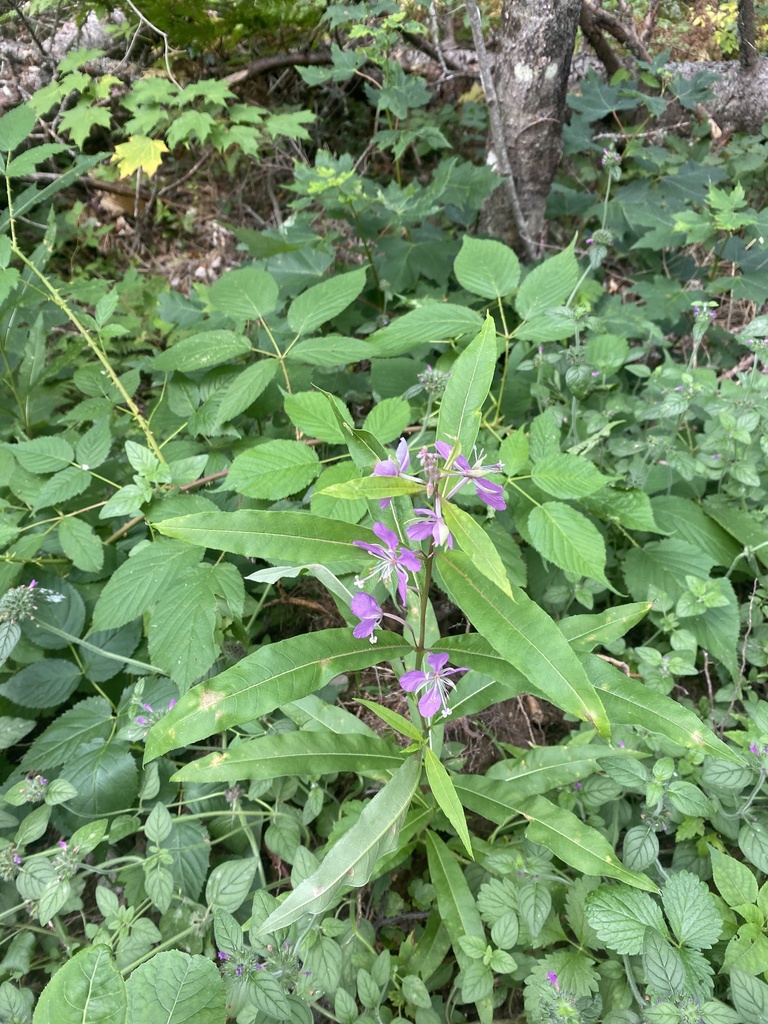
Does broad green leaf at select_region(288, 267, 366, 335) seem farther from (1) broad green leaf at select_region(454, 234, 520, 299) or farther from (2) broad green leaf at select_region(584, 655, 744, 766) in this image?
Answer: (2) broad green leaf at select_region(584, 655, 744, 766)

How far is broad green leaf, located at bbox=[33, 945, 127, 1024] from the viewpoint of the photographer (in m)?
0.83

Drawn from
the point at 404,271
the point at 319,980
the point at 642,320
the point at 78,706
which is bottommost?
the point at 319,980

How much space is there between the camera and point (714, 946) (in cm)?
125

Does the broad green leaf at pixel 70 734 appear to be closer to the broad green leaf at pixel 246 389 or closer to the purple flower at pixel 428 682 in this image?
the broad green leaf at pixel 246 389

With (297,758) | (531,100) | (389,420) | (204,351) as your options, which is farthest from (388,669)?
(531,100)

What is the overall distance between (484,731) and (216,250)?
12.2ft

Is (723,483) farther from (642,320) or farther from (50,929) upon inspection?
(50,929)

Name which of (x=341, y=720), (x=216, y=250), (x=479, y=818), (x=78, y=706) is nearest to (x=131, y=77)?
(x=216, y=250)

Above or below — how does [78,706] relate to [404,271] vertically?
below

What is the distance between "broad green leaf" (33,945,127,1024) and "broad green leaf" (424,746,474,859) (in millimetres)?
538

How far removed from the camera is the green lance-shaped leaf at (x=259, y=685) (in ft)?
3.14

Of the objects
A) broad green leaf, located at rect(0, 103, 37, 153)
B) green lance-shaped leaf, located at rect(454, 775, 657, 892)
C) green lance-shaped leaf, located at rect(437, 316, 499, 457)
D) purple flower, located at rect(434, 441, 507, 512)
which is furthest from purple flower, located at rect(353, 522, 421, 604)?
broad green leaf, located at rect(0, 103, 37, 153)

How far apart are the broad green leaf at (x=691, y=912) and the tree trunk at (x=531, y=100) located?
2837 mm

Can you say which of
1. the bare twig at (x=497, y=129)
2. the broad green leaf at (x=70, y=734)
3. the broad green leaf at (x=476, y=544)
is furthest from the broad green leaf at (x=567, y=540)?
the bare twig at (x=497, y=129)
